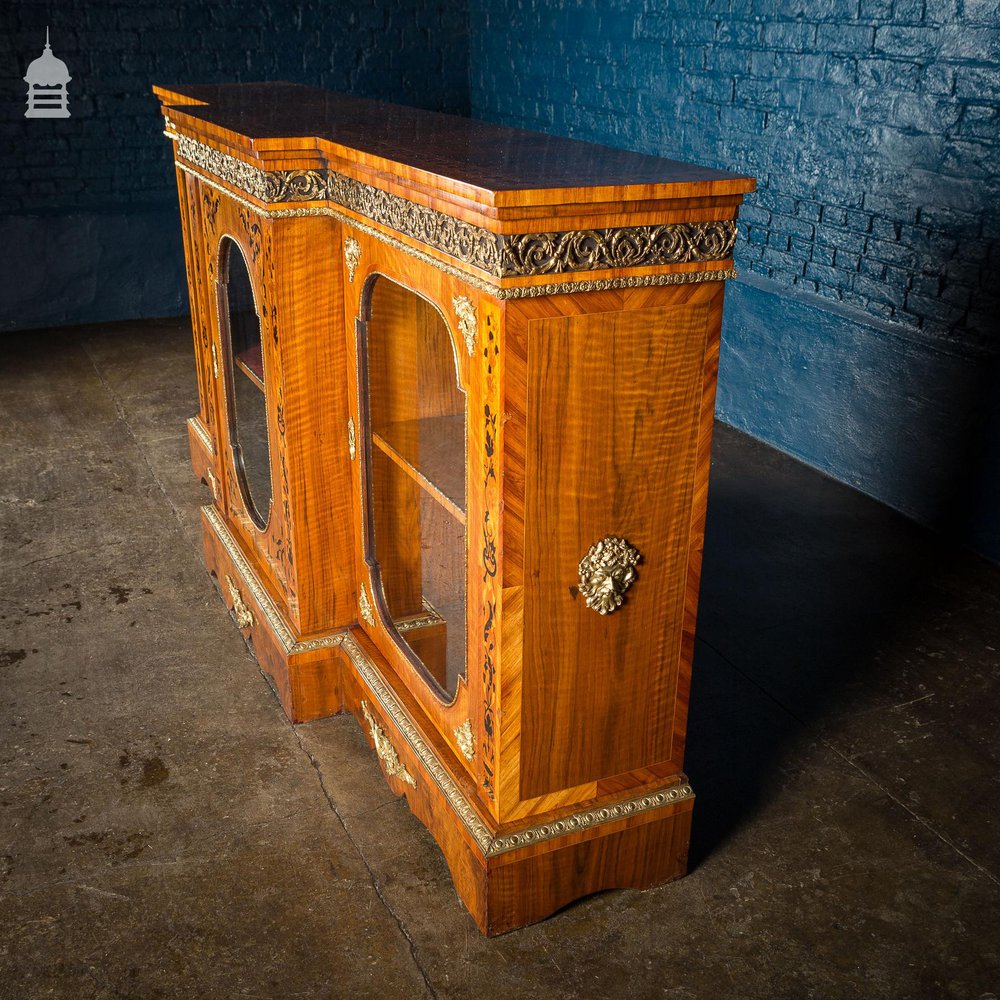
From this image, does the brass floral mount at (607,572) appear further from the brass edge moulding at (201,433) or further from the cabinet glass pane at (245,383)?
the brass edge moulding at (201,433)

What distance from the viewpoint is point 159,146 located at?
6.88 m

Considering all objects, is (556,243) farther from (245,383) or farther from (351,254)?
(245,383)

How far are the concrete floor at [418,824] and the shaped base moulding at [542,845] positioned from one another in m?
0.06

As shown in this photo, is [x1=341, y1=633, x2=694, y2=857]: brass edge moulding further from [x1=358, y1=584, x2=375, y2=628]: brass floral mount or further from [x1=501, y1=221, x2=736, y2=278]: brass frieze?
[x1=501, y1=221, x2=736, y2=278]: brass frieze

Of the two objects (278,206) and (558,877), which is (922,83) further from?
(558,877)

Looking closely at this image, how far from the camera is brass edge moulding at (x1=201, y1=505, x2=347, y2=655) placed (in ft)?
9.73

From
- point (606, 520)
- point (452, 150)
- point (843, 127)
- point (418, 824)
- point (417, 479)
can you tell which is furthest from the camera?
point (843, 127)

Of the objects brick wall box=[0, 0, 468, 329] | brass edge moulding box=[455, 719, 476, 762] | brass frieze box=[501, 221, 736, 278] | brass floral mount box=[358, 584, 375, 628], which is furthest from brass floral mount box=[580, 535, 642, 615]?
brick wall box=[0, 0, 468, 329]

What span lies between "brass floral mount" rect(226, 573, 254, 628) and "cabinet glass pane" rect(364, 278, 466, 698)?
0.68 meters

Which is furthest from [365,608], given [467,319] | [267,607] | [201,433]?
[201,433]

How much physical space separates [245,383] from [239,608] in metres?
0.70

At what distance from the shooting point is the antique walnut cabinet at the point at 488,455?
6.21 feet

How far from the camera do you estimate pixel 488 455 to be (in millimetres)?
1980

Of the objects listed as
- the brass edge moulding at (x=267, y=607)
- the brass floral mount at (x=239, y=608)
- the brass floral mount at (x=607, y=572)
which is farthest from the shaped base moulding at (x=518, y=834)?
the brass floral mount at (x=239, y=608)
